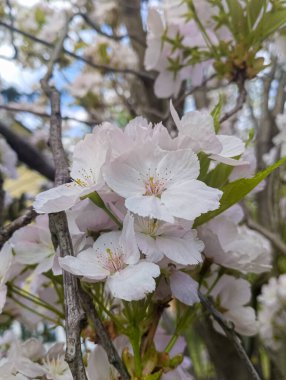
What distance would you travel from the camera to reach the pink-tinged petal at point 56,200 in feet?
1.37

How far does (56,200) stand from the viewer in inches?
16.5

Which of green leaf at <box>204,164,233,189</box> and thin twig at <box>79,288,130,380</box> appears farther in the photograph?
green leaf at <box>204,164,233,189</box>

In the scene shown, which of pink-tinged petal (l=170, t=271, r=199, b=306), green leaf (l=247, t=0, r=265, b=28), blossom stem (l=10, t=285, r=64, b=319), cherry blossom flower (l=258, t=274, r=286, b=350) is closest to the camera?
pink-tinged petal (l=170, t=271, r=199, b=306)

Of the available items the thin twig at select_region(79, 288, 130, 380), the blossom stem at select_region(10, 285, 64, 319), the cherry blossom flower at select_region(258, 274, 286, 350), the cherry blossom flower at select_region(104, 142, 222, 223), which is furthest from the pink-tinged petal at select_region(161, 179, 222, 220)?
the cherry blossom flower at select_region(258, 274, 286, 350)

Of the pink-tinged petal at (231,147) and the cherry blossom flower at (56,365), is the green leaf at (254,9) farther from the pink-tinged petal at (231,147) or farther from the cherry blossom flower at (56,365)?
the cherry blossom flower at (56,365)

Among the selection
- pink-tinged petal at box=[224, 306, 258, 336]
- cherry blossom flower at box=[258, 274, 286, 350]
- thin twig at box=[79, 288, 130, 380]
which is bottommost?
cherry blossom flower at box=[258, 274, 286, 350]

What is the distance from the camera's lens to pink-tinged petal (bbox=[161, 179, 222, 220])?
39cm

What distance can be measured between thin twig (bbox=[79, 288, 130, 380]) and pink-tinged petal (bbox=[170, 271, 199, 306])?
0.24 ft

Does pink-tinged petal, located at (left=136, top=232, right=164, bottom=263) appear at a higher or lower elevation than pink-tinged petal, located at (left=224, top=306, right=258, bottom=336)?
higher

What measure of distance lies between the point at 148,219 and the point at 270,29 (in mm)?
424

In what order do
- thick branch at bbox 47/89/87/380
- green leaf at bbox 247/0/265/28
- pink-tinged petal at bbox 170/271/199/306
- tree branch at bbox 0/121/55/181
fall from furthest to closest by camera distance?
tree branch at bbox 0/121/55/181
green leaf at bbox 247/0/265/28
pink-tinged petal at bbox 170/271/199/306
thick branch at bbox 47/89/87/380

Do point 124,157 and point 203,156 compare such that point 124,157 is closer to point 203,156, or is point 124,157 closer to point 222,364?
point 203,156

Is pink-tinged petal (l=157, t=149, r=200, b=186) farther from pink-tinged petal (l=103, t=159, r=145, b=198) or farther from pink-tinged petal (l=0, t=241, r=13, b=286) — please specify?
pink-tinged petal (l=0, t=241, r=13, b=286)

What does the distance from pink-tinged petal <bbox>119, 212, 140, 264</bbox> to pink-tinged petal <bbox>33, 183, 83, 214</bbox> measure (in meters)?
0.05
